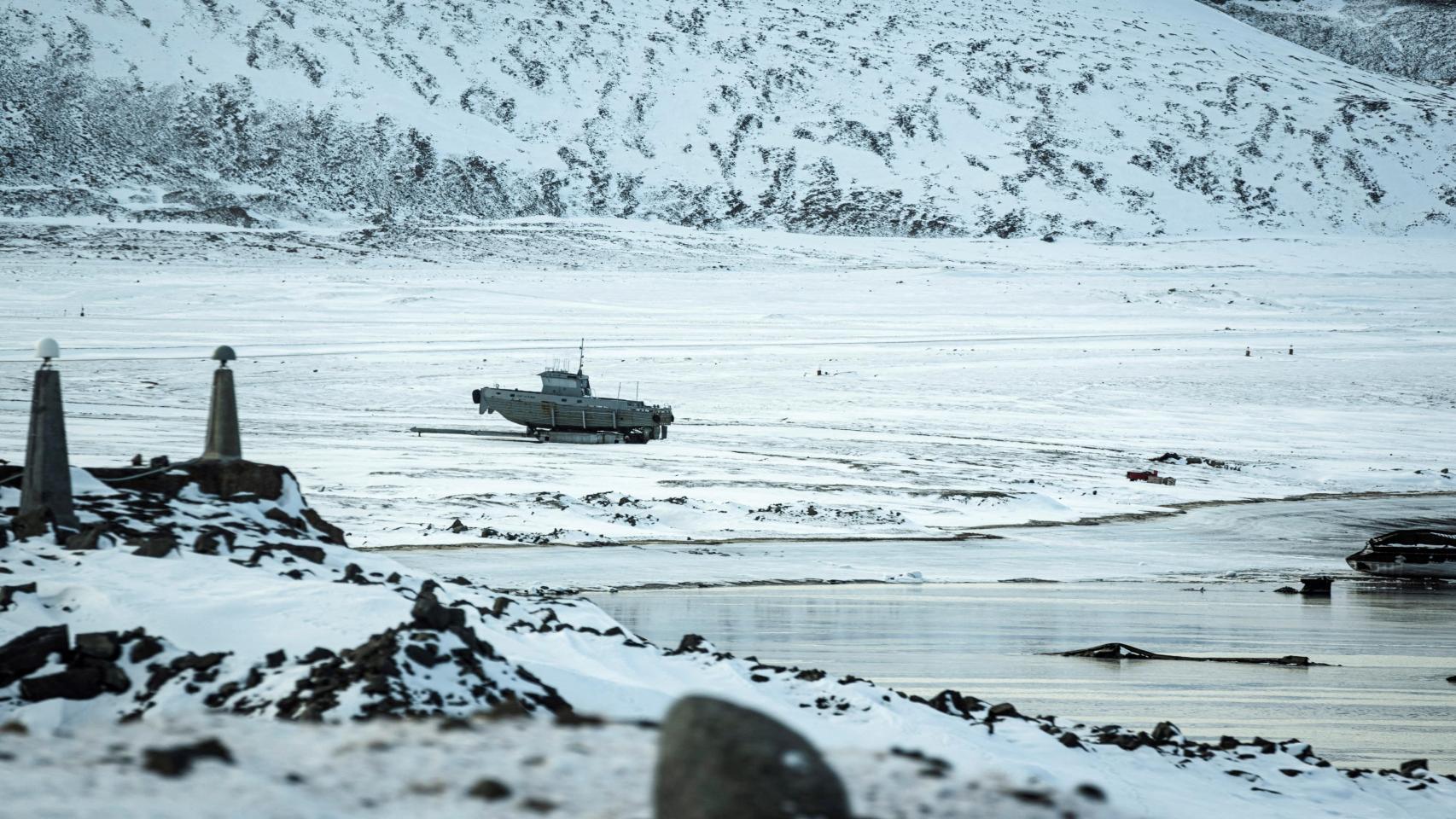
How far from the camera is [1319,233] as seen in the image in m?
114

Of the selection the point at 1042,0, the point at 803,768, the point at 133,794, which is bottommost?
the point at 133,794

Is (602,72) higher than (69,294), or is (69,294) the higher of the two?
(602,72)

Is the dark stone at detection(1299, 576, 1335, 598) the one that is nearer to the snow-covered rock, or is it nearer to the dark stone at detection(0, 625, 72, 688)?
the snow-covered rock

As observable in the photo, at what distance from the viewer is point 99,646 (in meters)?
7.19

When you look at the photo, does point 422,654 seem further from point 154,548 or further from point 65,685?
point 154,548

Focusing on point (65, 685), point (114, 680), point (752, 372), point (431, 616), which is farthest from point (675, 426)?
point (65, 685)

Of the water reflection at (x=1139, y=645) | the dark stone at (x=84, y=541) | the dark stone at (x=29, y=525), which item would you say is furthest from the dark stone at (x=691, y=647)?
the dark stone at (x=29, y=525)

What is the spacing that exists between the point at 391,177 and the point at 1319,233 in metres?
75.0

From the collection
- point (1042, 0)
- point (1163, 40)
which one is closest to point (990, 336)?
point (1163, 40)

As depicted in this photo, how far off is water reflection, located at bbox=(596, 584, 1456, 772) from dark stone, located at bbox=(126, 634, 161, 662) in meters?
6.18

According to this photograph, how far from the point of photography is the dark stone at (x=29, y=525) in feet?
31.0

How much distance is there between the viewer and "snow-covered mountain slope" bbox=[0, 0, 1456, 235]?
11619cm

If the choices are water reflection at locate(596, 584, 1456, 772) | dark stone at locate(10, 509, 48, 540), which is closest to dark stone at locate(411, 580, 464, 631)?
dark stone at locate(10, 509, 48, 540)

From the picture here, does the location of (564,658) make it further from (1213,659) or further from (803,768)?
(1213,659)
